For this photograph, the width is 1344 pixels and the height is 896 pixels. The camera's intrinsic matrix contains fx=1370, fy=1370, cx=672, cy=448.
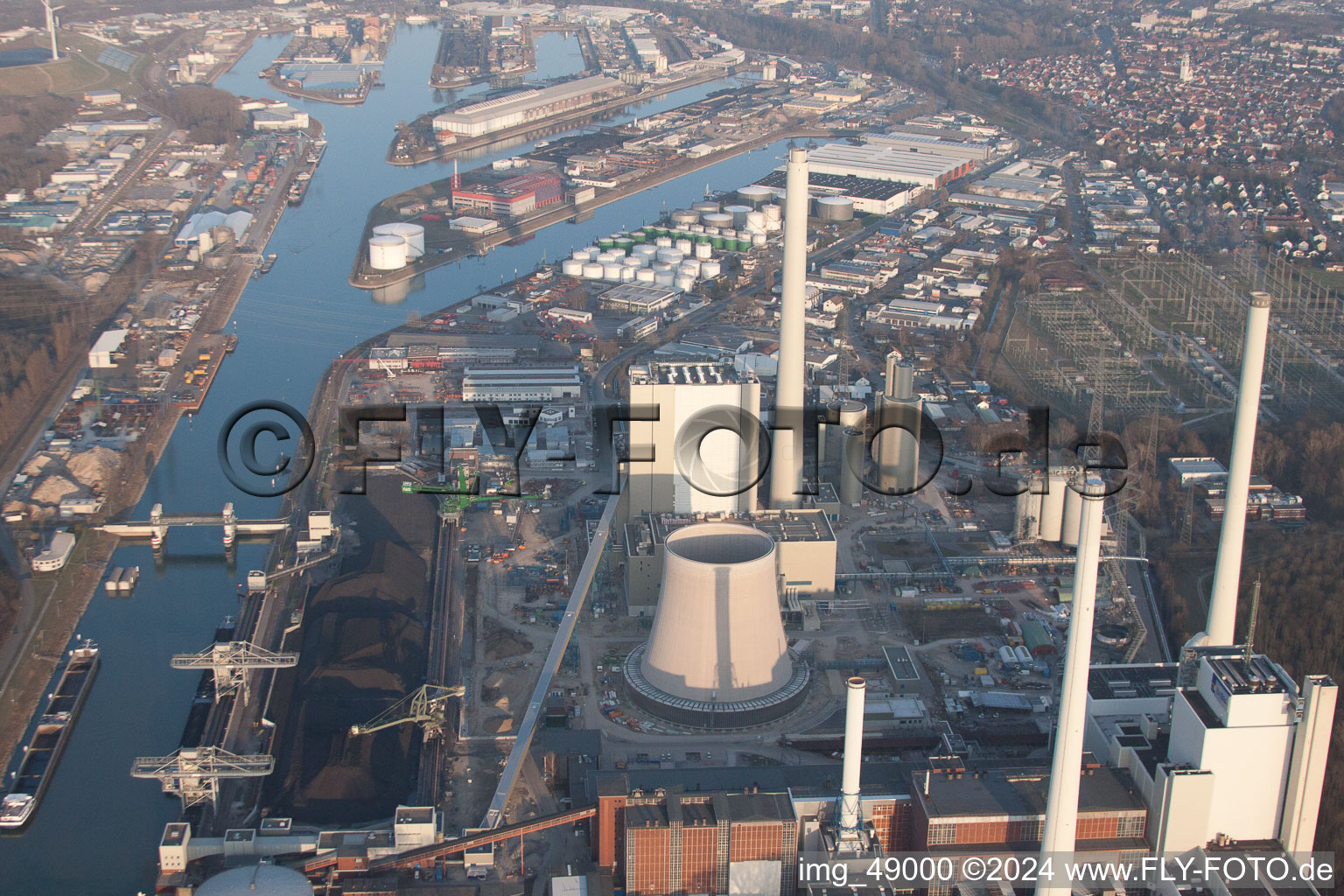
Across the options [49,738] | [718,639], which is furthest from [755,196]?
[49,738]

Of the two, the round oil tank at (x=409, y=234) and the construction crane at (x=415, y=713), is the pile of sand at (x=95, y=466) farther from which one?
the round oil tank at (x=409, y=234)

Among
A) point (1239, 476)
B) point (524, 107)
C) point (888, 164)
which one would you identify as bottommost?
point (888, 164)

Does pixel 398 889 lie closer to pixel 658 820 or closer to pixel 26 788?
pixel 658 820

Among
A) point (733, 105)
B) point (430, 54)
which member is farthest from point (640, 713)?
point (430, 54)

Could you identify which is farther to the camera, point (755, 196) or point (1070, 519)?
point (755, 196)

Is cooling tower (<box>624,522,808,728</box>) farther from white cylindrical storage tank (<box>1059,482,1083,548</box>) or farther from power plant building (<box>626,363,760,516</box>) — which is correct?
white cylindrical storage tank (<box>1059,482,1083,548</box>)

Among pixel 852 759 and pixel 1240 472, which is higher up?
pixel 1240 472

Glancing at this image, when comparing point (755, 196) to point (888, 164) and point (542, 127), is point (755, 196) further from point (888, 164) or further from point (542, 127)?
point (542, 127)
